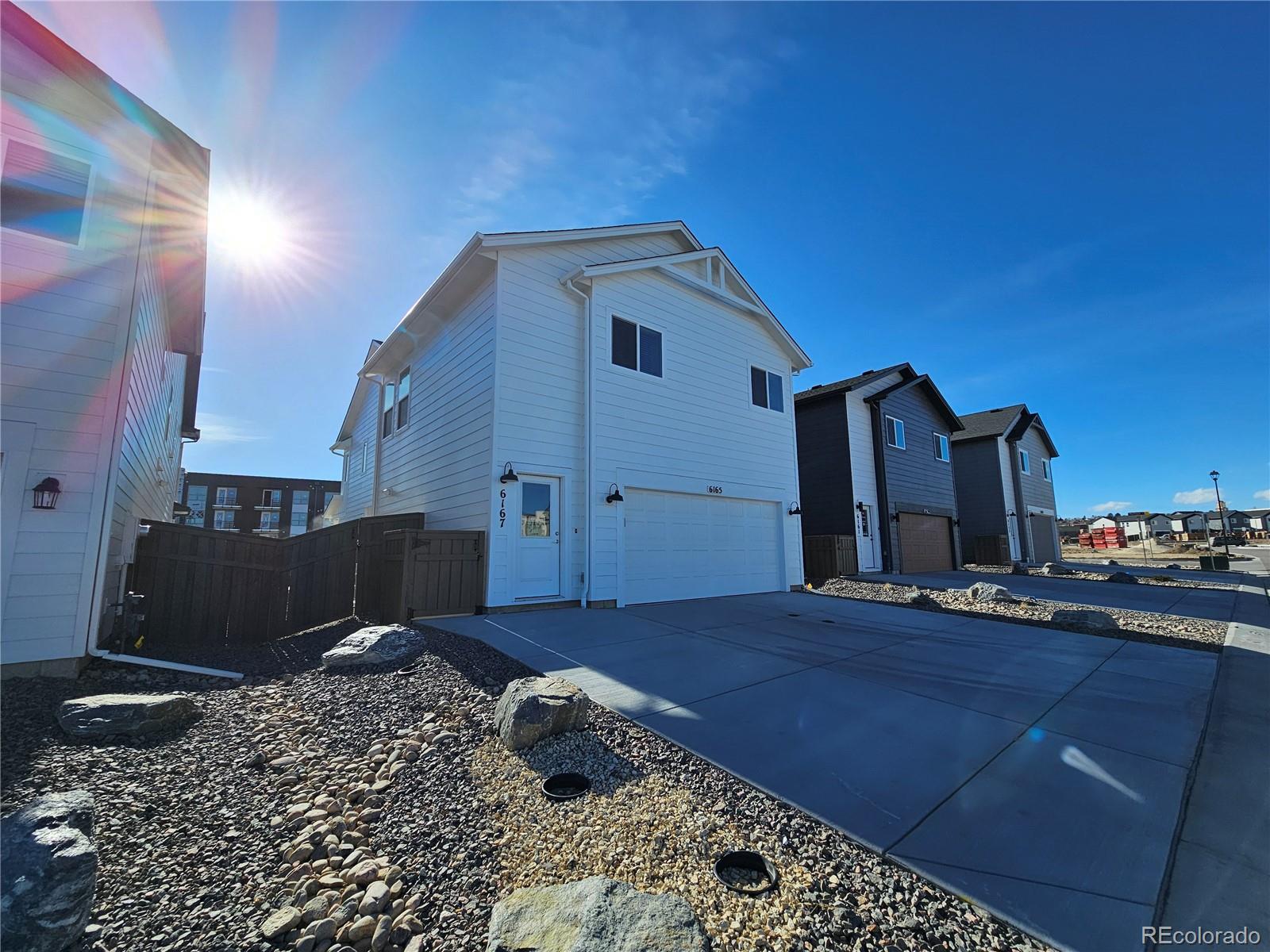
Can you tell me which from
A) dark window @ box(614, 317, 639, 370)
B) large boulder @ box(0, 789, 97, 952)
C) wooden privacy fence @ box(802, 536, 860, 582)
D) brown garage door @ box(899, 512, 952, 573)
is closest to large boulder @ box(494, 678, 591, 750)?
large boulder @ box(0, 789, 97, 952)

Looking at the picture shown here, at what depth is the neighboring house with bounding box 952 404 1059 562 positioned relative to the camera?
2139 cm

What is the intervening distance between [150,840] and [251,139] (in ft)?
24.8

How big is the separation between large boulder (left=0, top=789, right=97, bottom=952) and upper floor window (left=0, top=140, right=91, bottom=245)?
551 cm

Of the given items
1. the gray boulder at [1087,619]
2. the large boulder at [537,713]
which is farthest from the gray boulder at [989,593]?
the large boulder at [537,713]

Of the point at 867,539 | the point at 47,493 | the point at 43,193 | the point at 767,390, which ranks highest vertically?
Result: the point at 767,390

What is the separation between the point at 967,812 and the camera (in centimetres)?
249

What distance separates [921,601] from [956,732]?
6846 millimetres

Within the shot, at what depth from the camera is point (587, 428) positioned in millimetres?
8617

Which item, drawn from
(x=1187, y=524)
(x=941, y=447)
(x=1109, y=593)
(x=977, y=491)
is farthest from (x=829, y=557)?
(x=1187, y=524)

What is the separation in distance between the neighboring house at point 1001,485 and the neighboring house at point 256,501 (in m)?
40.0

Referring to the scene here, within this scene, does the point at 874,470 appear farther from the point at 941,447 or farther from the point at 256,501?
the point at 256,501

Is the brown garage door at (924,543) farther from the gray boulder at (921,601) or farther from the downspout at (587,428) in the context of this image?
the downspout at (587,428)

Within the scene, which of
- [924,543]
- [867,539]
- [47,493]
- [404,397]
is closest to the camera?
[47,493]

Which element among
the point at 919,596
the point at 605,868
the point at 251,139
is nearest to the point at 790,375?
the point at 919,596
